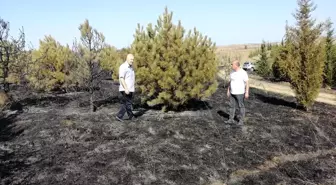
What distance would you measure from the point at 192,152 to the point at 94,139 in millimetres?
2118

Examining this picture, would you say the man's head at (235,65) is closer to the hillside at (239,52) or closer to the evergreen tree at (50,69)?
the hillside at (239,52)

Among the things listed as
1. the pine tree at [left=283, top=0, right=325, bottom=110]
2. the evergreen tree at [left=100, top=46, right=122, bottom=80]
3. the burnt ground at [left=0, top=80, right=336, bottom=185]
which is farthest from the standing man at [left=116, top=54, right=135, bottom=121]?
the pine tree at [left=283, top=0, right=325, bottom=110]

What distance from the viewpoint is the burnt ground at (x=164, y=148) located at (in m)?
5.54

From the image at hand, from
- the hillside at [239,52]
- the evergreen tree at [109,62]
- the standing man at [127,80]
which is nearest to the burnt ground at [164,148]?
the standing man at [127,80]

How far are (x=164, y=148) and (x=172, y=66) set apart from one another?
115 inches

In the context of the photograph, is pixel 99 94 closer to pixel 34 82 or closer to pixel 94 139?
pixel 34 82

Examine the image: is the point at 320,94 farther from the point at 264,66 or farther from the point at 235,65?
the point at 264,66

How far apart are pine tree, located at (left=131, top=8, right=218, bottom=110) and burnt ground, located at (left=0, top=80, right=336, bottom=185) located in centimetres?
59

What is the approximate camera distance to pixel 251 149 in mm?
6969

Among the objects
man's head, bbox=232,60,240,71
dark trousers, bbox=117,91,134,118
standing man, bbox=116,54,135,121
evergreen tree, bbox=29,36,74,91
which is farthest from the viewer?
evergreen tree, bbox=29,36,74,91

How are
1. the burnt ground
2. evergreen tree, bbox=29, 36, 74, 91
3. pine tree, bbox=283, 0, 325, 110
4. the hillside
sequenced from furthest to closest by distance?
the hillside
evergreen tree, bbox=29, 36, 74, 91
pine tree, bbox=283, 0, 325, 110
the burnt ground

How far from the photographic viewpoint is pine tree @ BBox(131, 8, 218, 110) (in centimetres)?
916

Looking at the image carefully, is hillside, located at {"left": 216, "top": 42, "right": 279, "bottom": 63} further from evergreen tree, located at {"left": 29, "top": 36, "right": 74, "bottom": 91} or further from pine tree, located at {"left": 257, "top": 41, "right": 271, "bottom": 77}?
evergreen tree, located at {"left": 29, "top": 36, "right": 74, "bottom": 91}

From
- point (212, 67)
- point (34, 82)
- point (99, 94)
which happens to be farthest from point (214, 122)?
point (34, 82)
